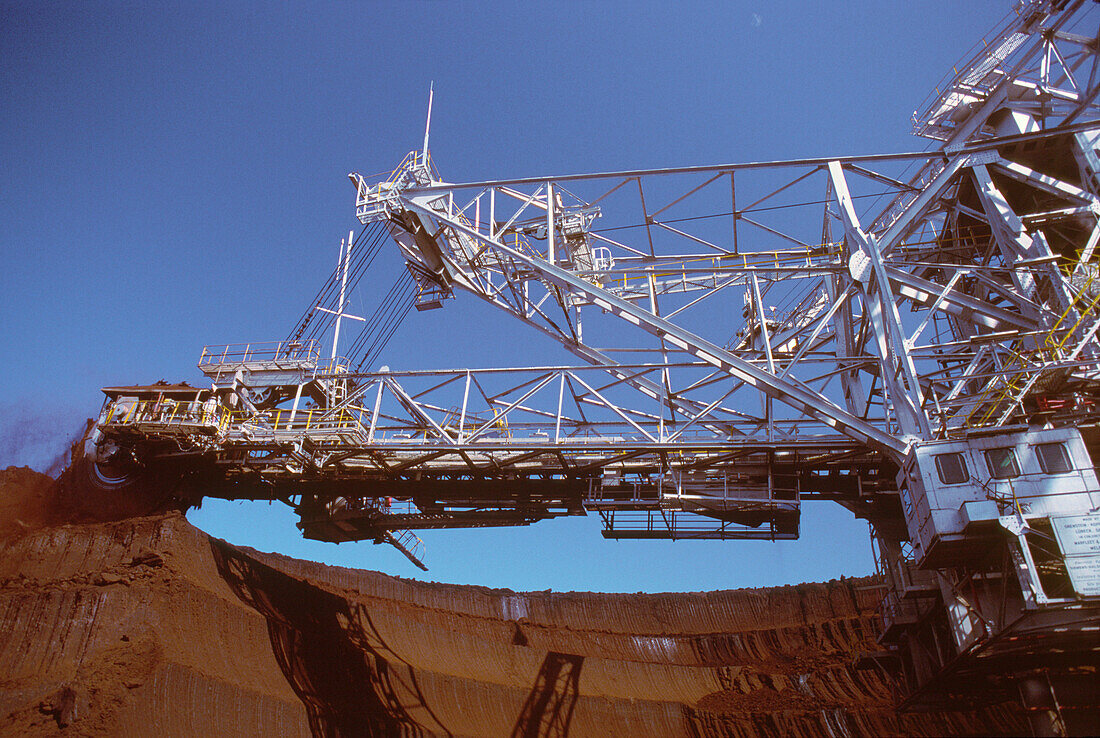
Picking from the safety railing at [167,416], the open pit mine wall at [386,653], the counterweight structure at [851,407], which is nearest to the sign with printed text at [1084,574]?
the counterweight structure at [851,407]

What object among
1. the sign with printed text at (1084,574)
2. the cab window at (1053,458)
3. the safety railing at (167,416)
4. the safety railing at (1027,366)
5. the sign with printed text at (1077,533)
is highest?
the safety railing at (167,416)

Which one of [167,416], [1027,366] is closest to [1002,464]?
[1027,366]

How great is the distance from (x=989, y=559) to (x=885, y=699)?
44.0 ft

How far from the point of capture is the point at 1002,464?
44.4 feet

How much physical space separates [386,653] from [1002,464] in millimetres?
18753

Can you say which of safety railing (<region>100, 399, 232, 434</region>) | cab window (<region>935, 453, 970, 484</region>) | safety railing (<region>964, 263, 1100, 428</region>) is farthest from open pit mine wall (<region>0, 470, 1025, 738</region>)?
safety railing (<region>964, 263, 1100, 428</region>)

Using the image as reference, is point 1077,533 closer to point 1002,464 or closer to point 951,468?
point 1002,464

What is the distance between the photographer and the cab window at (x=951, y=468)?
13680 millimetres

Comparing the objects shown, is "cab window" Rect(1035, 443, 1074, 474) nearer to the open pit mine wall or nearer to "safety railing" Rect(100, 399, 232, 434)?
the open pit mine wall

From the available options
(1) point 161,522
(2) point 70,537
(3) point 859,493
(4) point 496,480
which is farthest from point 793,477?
(2) point 70,537

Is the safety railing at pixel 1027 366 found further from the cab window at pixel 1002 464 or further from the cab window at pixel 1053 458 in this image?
the cab window at pixel 1053 458

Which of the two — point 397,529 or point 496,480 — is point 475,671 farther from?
point 496,480

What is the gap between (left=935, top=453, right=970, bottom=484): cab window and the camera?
13.7 meters

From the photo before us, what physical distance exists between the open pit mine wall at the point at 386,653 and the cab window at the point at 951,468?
1243 centimetres
